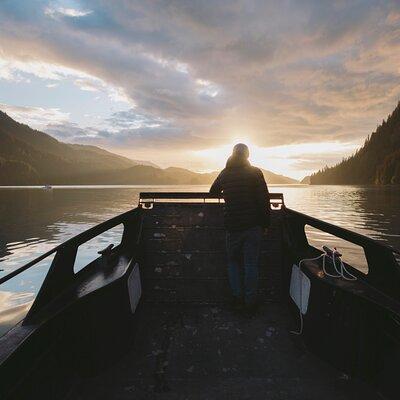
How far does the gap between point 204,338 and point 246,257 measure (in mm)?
1420

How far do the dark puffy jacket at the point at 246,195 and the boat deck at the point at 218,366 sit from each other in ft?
5.36

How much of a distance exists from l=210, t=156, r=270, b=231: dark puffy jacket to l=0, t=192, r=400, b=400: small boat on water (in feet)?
2.85

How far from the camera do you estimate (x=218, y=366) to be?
3930mm

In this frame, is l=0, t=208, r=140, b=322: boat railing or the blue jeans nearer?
l=0, t=208, r=140, b=322: boat railing

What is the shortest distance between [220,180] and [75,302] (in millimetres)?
2868

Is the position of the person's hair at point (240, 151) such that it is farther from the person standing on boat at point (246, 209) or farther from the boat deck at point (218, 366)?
the boat deck at point (218, 366)

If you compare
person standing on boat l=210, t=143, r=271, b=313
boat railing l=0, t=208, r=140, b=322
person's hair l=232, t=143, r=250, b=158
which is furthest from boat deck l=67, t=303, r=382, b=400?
person's hair l=232, t=143, r=250, b=158

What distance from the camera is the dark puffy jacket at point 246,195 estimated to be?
16.2ft

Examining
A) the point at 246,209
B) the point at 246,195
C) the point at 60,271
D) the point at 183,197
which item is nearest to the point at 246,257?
the point at 246,209

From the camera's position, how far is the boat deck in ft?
11.3

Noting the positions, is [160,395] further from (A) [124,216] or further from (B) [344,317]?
(A) [124,216]

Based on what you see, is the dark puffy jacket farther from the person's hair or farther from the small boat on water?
the small boat on water

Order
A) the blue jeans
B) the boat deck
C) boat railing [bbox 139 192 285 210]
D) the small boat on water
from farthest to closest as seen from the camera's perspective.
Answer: boat railing [bbox 139 192 285 210] → the blue jeans → the boat deck → the small boat on water

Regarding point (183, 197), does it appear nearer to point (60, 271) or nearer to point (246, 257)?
point (246, 257)
